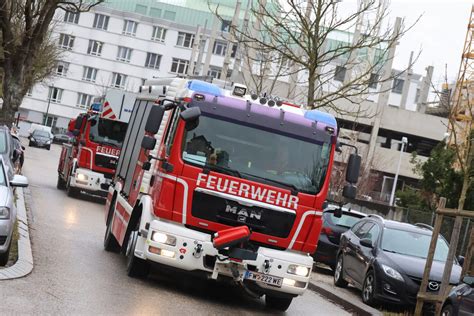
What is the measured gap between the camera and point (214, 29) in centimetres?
5669

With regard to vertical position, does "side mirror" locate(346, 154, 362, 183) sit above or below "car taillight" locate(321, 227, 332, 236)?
above

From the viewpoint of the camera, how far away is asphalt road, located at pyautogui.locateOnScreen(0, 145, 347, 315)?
9.91 metres

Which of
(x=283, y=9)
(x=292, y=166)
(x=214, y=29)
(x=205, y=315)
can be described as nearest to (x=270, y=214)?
(x=292, y=166)

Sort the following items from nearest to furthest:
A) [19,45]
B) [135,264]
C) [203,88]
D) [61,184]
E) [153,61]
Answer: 1. [203,88]
2. [135,264]
3. [19,45]
4. [61,184]
5. [153,61]

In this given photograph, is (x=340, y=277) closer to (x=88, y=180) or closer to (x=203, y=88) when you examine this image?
(x=203, y=88)

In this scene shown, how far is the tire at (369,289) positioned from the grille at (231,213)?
4003 millimetres

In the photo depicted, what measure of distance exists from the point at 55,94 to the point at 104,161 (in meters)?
77.6

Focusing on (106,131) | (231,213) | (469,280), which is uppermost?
(106,131)

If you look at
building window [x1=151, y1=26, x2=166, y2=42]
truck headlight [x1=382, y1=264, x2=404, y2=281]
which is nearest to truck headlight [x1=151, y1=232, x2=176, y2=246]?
truck headlight [x1=382, y1=264, x2=404, y2=281]

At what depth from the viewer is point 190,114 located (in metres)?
11.9

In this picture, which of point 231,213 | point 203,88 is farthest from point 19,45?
point 231,213

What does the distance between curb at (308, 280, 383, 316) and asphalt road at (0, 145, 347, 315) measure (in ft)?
0.71

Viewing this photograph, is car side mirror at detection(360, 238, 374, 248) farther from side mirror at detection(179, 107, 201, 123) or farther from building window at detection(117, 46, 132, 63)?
building window at detection(117, 46, 132, 63)

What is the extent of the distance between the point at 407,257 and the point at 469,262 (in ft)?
11.6
